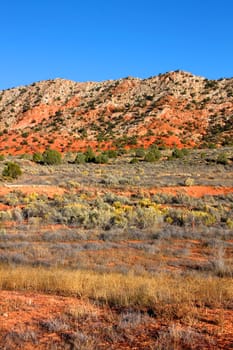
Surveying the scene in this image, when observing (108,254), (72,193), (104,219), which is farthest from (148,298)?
(72,193)

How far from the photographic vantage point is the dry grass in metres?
6.13

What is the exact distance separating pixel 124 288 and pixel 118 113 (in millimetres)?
76615

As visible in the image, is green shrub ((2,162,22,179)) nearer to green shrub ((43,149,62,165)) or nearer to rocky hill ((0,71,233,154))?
green shrub ((43,149,62,165))

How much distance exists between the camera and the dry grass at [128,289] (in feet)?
20.1

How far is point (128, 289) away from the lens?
679 centimetres

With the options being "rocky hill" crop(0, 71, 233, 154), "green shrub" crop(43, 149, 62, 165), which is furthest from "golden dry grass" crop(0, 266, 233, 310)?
"rocky hill" crop(0, 71, 233, 154)

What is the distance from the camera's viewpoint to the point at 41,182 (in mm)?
27406

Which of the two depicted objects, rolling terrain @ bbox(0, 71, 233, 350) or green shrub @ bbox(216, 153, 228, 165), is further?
green shrub @ bbox(216, 153, 228, 165)

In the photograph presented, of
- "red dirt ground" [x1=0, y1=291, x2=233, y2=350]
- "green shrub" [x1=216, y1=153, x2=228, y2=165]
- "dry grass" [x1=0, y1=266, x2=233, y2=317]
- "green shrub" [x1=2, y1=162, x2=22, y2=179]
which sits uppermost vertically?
"green shrub" [x1=216, y1=153, x2=228, y2=165]

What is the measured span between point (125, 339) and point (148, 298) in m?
1.44

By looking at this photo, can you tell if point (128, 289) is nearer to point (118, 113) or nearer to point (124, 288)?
point (124, 288)

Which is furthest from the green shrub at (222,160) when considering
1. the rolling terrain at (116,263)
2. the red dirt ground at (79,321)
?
the red dirt ground at (79,321)

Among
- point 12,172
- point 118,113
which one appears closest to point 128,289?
point 12,172

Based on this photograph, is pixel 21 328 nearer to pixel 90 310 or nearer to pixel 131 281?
pixel 90 310
